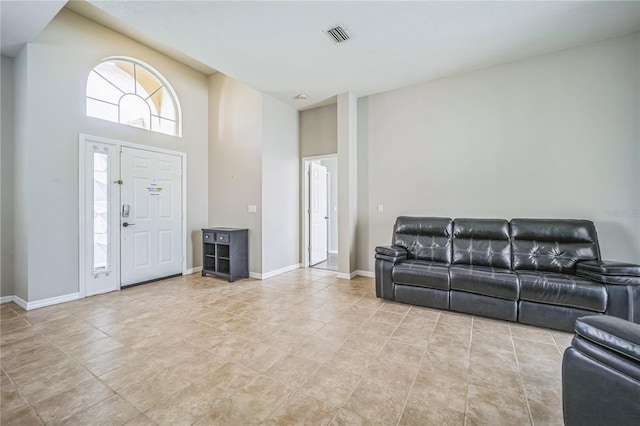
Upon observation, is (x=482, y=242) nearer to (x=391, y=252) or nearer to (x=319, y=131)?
(x=391, y=252)

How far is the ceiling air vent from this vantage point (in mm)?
2754

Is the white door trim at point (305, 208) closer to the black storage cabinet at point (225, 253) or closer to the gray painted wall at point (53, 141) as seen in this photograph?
the black storage cabinet at point (225, 253)

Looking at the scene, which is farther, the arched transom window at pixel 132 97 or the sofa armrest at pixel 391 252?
the arched transom window at pixel 132 97

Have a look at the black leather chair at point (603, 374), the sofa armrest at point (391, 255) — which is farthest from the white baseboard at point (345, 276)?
the black leather chair at point (603, 374)

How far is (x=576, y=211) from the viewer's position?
10.3ft

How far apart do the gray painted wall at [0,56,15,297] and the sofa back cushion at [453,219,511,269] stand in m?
5.59

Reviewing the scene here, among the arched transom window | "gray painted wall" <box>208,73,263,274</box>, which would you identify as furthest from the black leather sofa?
the arched transom window

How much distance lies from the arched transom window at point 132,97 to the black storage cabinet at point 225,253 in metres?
1.91

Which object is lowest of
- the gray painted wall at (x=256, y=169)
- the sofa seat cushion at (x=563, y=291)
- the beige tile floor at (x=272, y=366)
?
the beige tile floor at (x=272, y=366)

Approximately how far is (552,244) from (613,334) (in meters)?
2.21

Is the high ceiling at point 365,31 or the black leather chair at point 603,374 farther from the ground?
the high ceiling at point 365,31

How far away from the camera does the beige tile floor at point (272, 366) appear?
1534mm

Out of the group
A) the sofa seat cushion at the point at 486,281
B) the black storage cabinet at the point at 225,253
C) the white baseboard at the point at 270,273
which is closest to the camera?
the sofa seat cushion at the point at 486,281

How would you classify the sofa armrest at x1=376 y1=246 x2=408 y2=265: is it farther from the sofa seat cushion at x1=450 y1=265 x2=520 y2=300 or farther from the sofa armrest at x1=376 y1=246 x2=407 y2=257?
the sofa seat cushion at x1=450 y1=265 x2=520 y2=300
